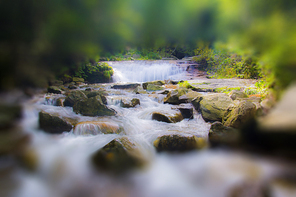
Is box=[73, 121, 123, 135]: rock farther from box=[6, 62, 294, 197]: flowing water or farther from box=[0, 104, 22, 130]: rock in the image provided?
box=[0, 104, 22, 130]: rock

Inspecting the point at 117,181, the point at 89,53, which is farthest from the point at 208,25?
the point at 117,181

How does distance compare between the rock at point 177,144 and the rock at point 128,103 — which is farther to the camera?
the rock at point 128,103

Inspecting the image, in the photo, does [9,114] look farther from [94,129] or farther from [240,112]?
[240,112]

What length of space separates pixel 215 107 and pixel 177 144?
2485mm

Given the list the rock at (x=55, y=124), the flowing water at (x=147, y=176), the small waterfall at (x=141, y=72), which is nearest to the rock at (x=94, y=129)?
the rock at (x=55, y=124)

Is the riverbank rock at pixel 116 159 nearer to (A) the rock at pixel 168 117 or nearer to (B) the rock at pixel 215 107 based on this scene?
(A) the rock at pixel 168 117

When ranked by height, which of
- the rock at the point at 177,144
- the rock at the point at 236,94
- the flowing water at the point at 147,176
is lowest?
the rock at the point at 177,144

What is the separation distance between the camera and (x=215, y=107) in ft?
14.6

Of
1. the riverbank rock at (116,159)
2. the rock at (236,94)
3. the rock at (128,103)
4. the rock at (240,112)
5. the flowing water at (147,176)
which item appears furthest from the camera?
the rock at (128,103)

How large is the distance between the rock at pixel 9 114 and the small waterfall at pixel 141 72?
38.6ft

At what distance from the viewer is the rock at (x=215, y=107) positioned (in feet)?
14.1

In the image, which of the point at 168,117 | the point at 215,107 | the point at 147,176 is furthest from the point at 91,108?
the point at 215,107

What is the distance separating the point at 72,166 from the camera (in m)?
1.84

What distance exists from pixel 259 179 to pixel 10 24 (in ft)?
8.33
